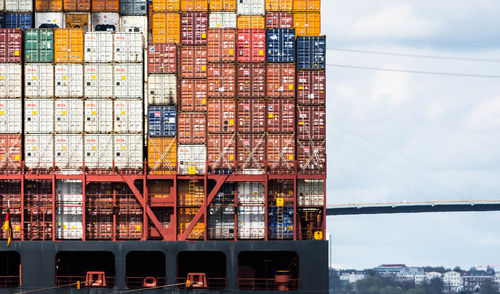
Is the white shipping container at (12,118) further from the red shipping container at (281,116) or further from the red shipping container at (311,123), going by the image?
the red shipping container at (311,123)

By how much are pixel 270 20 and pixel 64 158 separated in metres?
15.7

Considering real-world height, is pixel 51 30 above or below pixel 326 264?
above

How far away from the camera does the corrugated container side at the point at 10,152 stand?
64.4 m

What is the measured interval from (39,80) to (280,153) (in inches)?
626

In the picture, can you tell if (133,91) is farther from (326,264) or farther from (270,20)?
(326,264)

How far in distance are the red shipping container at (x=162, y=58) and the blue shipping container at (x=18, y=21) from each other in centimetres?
877

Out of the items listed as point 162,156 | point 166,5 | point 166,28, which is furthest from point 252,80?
point 166,5

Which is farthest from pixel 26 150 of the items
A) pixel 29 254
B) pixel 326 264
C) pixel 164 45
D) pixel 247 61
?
pixel 326 264

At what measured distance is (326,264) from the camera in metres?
62.5

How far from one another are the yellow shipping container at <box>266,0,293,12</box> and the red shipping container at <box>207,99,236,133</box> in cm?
694

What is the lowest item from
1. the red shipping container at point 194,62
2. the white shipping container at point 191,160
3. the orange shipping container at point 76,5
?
the white shipping container at point 191,160

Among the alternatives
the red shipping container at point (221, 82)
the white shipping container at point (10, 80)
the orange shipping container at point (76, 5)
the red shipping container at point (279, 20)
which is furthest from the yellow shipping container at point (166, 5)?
the white shipping container at point (10, 80)

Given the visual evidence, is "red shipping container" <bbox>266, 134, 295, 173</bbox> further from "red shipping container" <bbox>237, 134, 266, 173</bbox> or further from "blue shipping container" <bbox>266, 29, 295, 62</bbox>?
"blue shipping container" <bbox>266, 29, 295, 62</bbox>

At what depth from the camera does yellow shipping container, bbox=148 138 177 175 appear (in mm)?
64000
